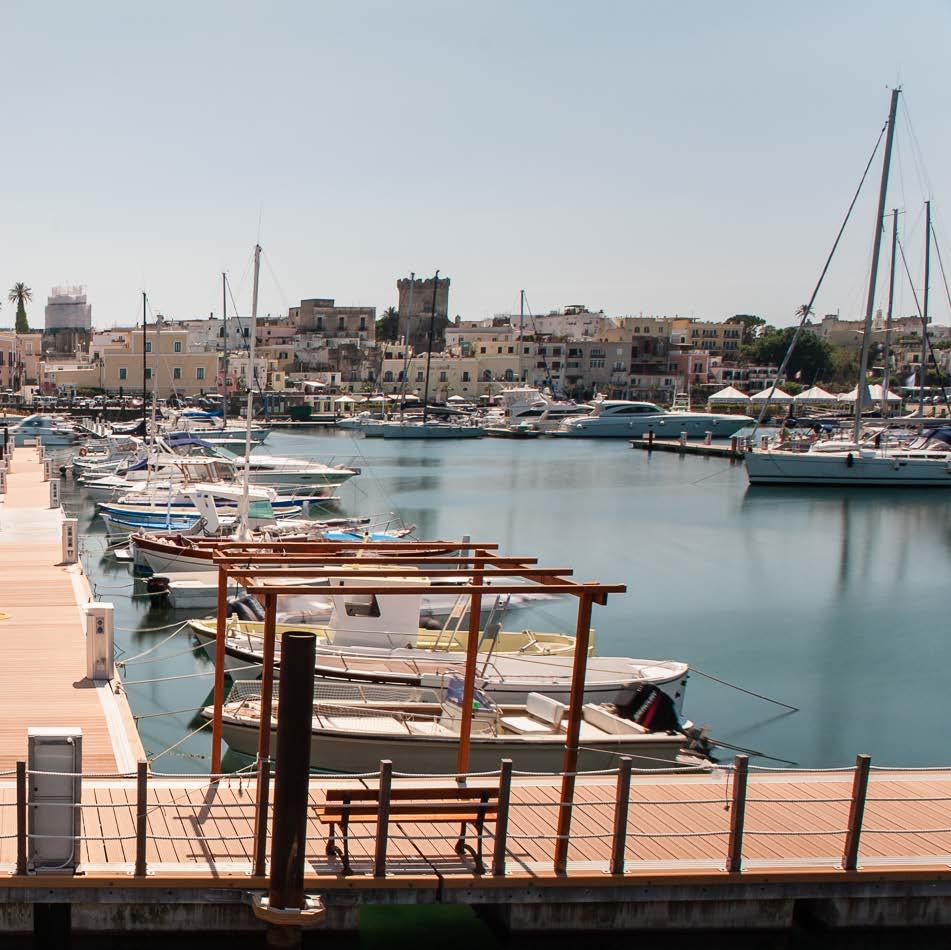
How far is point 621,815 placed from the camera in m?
10.3

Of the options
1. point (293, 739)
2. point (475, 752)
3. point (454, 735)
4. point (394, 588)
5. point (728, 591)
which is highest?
point (394, 588)

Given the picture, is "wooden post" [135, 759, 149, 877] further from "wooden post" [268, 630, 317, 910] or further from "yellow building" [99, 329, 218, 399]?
"yellow building" [99, 329, 218, 399]

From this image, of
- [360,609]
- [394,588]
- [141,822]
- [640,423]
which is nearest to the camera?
[141,822]

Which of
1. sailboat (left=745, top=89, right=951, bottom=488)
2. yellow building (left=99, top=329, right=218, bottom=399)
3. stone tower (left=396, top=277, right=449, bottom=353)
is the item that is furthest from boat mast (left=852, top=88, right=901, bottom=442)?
stone tower (left=396, top=277, right=449, bottom=353)

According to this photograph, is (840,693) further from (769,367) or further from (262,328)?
(262,328)

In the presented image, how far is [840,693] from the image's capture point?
24453 mm

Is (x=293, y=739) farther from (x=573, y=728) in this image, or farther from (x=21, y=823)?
(x=573, y=728)

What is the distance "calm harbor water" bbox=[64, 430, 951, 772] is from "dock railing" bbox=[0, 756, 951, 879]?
22.0ft

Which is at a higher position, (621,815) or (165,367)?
(165,367)

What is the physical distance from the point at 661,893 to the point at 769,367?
162 m

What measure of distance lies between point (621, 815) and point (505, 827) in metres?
→ 1.09

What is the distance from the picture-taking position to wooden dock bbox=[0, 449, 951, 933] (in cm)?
993

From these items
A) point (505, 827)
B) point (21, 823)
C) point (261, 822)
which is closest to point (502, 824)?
point (505, 827)

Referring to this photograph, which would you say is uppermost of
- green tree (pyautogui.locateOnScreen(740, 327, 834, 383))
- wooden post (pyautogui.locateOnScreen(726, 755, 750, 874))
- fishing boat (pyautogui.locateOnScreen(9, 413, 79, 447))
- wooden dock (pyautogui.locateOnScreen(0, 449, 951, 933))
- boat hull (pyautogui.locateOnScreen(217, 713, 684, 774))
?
green tree (pyautogui.locateOnScreen(740, 327, 834, 383))
